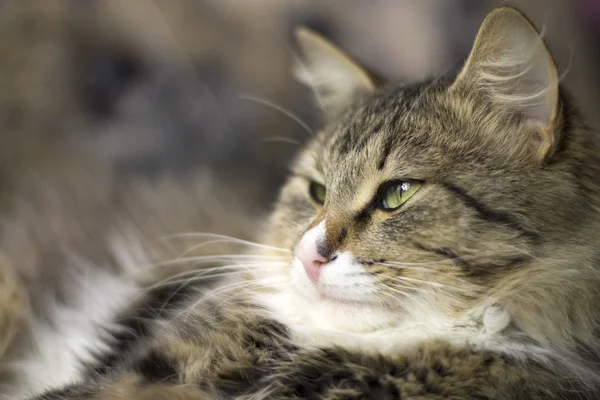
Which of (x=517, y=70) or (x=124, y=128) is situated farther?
(x=124, y=128)

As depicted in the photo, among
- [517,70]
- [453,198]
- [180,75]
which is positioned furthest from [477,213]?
[180,75]

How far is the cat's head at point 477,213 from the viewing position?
91 centimetres

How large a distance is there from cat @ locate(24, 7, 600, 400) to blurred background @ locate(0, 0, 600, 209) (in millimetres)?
769

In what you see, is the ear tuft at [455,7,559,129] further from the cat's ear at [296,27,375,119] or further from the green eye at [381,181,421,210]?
the cat's ear at [296,27,375,119]

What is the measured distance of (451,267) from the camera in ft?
3.00

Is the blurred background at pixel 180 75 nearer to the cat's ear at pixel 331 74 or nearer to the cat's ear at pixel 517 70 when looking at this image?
the cat's ear at pixel 331 74

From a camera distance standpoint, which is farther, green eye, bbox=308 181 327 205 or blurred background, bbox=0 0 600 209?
blurred background, bbox=0 0 600 209

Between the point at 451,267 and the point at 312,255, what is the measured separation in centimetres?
20

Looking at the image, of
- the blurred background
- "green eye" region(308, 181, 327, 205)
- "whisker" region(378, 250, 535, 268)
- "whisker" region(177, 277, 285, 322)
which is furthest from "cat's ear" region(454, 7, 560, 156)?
the blurred background

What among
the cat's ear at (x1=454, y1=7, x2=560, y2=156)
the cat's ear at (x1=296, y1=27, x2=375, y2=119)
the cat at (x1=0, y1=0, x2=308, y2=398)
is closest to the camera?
the cat's ear at (x1=454, y1=7, x2=560, y2=156)

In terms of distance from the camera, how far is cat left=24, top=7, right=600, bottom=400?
35.9 inches

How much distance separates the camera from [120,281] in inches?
57.0

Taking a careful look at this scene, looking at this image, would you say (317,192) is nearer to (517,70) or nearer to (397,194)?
(397,194)

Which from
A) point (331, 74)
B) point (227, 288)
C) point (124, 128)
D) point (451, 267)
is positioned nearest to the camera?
point (451, 267)
